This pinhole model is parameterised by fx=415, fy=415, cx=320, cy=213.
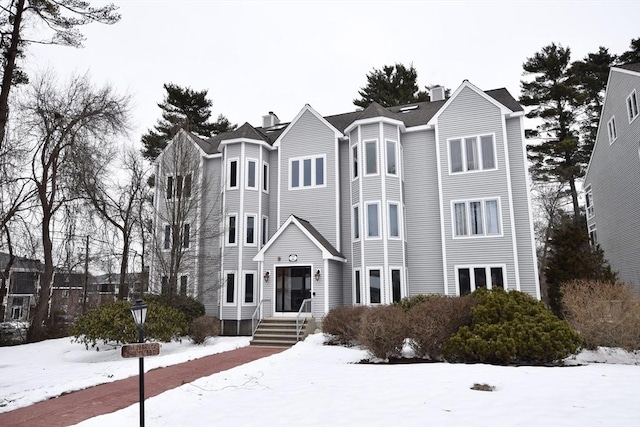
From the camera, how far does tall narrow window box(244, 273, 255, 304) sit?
19.2m

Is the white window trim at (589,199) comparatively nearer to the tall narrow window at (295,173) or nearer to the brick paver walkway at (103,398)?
the tall narrow window at (295,173)

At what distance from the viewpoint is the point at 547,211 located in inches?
1319

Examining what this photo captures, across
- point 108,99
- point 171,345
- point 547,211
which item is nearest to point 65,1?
point 108,99

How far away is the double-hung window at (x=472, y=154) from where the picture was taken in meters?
18.2

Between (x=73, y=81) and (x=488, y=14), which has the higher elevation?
(x=488, y=14)

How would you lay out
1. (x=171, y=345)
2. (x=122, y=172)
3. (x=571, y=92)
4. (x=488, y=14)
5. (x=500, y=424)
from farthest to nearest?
1. (x=571, y=92)
2. (x=122, y=172)
3. (x=488, y=14)
4. (x=171, y=345)
5. (x=500, y=424)

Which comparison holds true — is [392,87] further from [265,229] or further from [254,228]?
[254,228]

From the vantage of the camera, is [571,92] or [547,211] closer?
[571,92]

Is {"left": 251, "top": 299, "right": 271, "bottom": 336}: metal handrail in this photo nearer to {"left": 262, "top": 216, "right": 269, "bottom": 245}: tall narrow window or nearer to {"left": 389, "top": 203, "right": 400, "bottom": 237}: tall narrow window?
{"left": 262, "top": 216, "right": 269, "bottom": 245}: tall narrow window

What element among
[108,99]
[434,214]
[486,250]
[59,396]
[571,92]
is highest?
[571,92]

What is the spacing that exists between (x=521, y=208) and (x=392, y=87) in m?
22.1

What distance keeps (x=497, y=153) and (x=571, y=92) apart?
54.5ft

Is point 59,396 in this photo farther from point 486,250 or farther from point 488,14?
point 488,14

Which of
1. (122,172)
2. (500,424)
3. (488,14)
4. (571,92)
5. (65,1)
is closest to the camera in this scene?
(500,424)
